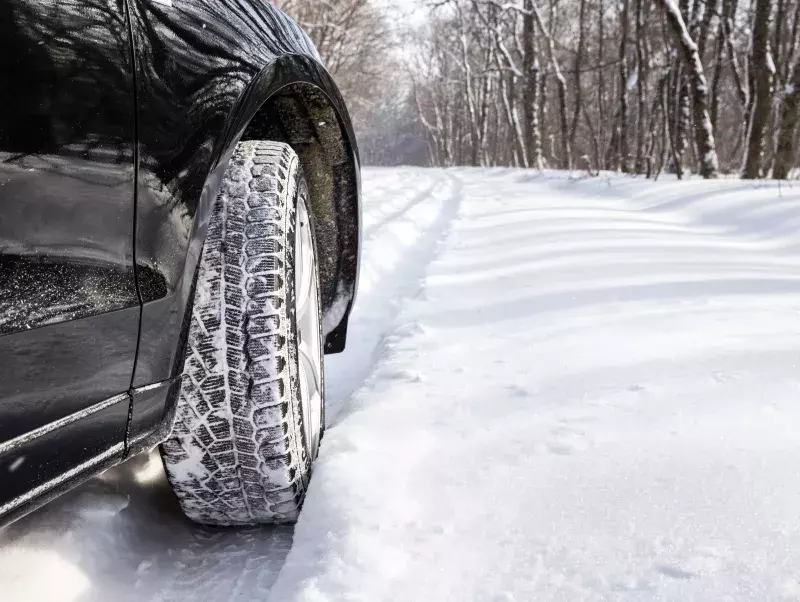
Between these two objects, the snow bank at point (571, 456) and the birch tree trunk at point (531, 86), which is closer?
the snow bank at point (571, 456)

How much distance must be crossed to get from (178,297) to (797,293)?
2.50 metres

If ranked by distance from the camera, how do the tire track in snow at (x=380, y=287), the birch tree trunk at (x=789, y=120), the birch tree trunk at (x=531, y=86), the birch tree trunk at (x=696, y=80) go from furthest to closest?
the birch tree trunk at (x=531, y=86), the birch tree trunk at (x=696, y=80), the birch tree trunk at (x=789, y=120), the tire track in snow at (x=380, y=287)

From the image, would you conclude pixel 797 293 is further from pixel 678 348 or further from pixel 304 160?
pixel 304 160

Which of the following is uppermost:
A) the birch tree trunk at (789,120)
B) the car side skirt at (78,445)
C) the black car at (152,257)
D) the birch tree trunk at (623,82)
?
the birch tree trunk at (623,82)

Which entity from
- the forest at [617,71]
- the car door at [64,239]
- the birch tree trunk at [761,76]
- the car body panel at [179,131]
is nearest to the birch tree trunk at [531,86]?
the forest at [617,71]

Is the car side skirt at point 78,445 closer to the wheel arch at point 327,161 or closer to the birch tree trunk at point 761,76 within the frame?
the wheel arch at point 327,161

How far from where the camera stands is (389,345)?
7.26 ft

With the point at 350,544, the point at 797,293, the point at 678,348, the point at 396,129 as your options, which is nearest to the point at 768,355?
the point at 678,348

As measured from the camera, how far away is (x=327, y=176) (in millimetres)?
1802

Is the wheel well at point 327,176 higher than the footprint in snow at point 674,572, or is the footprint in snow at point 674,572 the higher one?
the wheel well at point 327,176

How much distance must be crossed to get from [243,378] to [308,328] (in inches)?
16.4

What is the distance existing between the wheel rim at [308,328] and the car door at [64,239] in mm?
468

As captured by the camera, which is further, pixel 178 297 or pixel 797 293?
pixel 797 293

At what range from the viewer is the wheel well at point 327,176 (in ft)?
5.32
